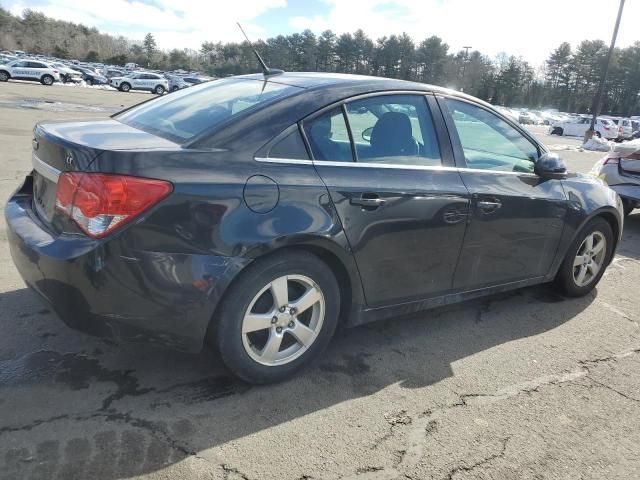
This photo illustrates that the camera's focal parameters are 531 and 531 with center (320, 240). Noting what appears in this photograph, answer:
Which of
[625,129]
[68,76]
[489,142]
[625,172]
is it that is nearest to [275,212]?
[489,142]

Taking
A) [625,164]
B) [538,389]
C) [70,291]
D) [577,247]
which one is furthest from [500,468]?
[625,164]

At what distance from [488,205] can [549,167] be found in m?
0.73

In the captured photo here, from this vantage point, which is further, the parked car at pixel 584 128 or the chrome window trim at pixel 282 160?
the parked car at pixel 584 128

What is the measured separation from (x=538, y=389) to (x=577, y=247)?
65.1 inches

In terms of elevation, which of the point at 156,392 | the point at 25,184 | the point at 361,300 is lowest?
the point at 156,392

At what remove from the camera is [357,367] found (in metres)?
3.19

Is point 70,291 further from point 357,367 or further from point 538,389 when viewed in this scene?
point 538,389

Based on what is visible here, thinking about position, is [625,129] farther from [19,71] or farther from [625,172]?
[19,71]

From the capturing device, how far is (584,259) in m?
4.49

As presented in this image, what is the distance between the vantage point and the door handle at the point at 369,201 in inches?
114

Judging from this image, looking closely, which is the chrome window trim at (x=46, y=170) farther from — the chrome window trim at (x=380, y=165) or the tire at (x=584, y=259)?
the tire at (x=584, y=259)

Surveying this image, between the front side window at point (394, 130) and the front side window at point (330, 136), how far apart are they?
0.22 ft

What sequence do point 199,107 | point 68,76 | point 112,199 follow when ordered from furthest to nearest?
1. point 68,76
2. point 199,107
3. point 112,199

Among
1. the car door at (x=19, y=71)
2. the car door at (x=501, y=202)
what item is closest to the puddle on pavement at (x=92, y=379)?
the car door at (x=501, y=202)
